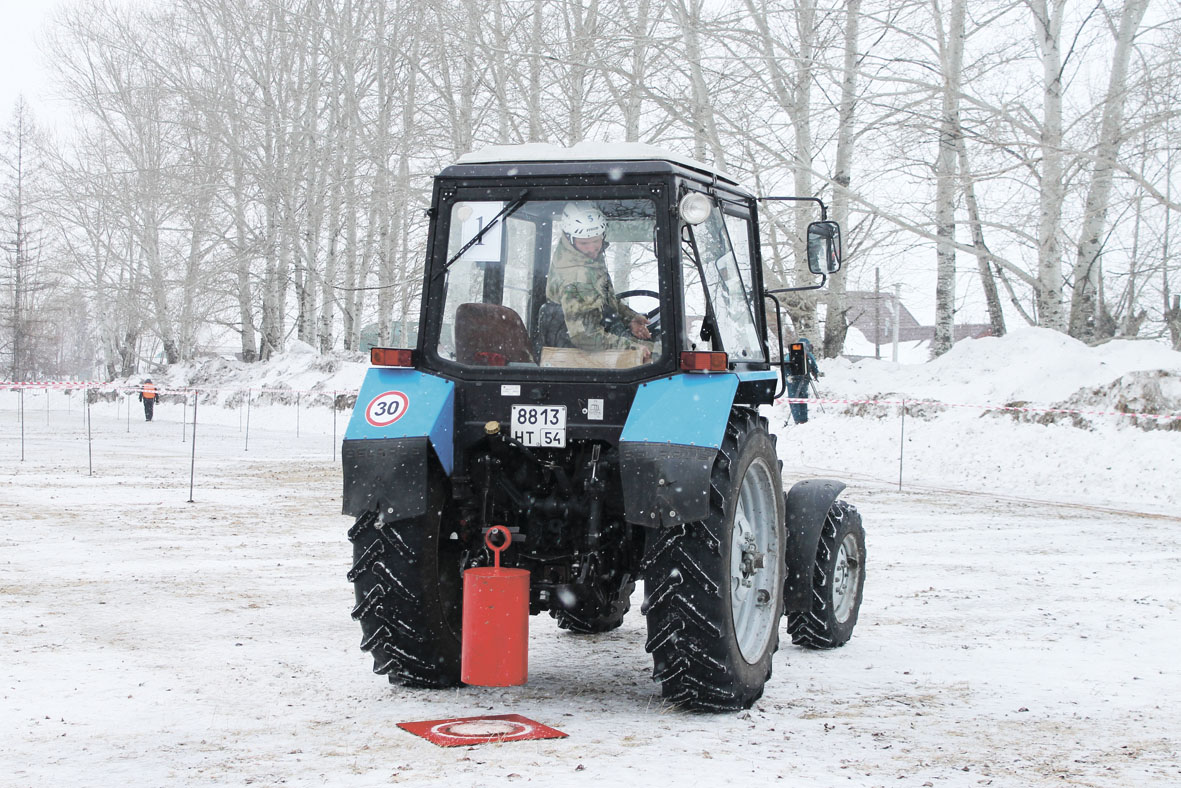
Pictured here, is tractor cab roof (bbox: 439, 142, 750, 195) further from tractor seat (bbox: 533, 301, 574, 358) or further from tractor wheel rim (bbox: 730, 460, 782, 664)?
tractor wheel rim (bbox: 730, 460, 782, 664)

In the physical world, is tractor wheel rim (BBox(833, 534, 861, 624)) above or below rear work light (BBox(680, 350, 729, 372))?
below

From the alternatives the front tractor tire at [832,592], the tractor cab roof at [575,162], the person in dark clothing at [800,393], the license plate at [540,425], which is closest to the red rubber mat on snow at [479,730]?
the license plate at [540,425]

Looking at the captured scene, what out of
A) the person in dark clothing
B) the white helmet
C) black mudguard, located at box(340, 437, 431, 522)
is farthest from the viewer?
the person in dark clothing

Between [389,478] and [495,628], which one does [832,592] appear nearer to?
[495,628]

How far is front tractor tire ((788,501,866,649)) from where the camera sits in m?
7.02

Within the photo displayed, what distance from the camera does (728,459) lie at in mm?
5516

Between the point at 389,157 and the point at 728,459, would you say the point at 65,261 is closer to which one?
the point at 389,157

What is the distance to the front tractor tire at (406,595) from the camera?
18.6 feet

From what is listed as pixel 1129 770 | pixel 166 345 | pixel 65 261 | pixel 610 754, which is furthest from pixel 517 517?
pixel 65 261

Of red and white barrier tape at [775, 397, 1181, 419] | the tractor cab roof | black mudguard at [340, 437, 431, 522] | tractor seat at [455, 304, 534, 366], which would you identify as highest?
the tractor cab roof

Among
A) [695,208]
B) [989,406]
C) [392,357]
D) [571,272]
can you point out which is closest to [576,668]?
[392,357]

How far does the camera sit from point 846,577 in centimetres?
750

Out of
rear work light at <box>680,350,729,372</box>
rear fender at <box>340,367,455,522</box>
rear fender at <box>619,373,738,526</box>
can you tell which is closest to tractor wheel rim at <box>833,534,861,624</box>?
rear work light at <box>680,350,729,372</box>

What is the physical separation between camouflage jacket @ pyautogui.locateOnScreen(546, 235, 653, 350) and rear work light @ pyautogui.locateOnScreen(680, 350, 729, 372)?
0.25 m
